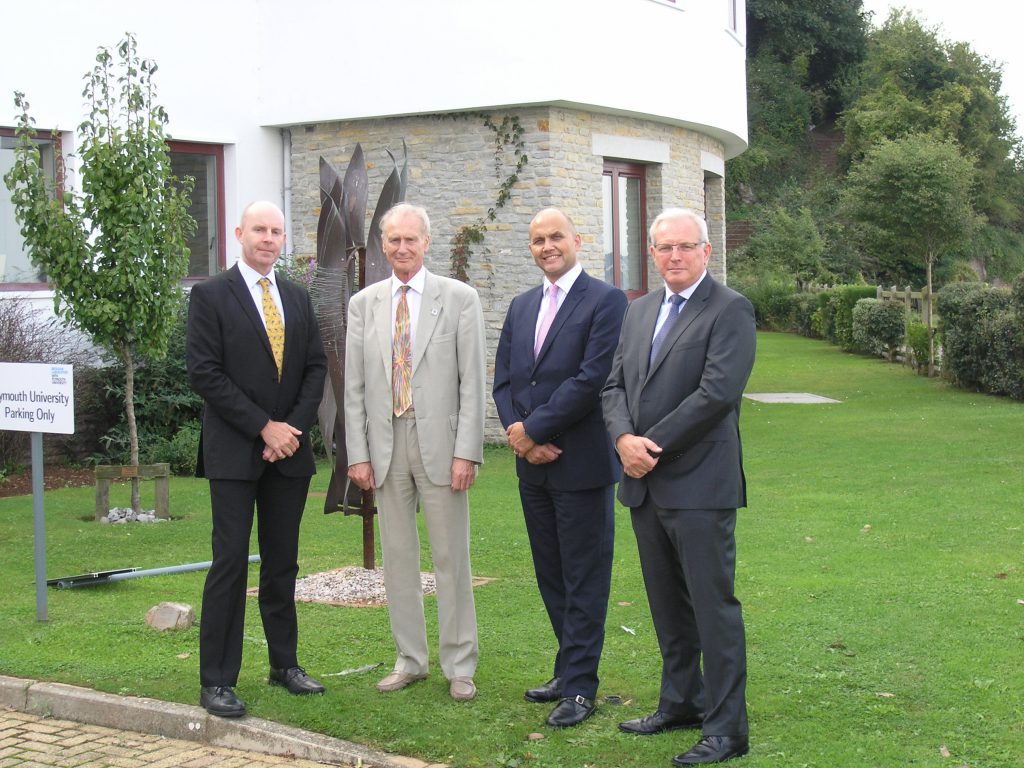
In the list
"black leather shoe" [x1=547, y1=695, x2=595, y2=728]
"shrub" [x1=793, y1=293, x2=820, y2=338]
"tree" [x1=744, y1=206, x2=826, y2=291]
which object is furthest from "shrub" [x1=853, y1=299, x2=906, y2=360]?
"black leather shoe" [x1=547, y1=695, x2=595, y2=728]

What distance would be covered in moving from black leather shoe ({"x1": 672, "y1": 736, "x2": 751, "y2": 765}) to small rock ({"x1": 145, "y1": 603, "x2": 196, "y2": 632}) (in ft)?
11.1

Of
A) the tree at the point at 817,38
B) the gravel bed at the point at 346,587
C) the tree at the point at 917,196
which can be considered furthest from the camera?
the tree at the point at 817,38

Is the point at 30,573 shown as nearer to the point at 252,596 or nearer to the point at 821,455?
the point at 252,596

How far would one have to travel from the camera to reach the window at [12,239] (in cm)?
1487

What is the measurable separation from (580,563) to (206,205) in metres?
12.3

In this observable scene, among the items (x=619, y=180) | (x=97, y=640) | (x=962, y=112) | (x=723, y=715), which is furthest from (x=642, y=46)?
(x=962, y=112)

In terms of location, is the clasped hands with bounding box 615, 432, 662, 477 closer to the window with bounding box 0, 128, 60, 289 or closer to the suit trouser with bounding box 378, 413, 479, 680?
the suit trouser with bounding box 378, 413, 479, 680

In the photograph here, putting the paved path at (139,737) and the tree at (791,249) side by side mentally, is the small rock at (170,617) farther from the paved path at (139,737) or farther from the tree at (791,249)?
the tree at (791,249)

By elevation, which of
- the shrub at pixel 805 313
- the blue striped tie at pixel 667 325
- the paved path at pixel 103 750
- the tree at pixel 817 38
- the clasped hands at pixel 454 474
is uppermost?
the tree at pixel 817 38

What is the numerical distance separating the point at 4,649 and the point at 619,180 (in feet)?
40.4

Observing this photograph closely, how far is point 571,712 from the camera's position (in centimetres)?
567

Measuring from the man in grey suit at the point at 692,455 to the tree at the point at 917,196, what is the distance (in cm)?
2671

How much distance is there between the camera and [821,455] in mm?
15094

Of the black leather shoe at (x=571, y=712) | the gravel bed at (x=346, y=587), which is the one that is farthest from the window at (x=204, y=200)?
the black leather shoe at (x=571, y=712)
